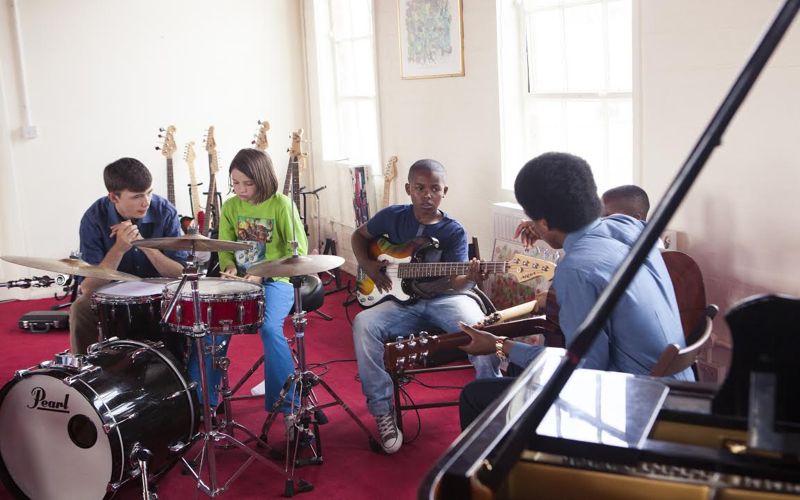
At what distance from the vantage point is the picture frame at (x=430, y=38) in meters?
4.94

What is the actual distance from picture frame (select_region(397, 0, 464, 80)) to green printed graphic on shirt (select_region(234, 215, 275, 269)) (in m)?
1.65

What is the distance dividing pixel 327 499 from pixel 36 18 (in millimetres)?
4864

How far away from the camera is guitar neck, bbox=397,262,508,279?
3.62 meters

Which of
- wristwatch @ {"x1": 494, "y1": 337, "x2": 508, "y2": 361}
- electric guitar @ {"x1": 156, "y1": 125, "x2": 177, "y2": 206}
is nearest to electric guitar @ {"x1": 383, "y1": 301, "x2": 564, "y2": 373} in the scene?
wristwatch @ {"x1": 494, "y1": 337, "x2": 508, "y2": 361}

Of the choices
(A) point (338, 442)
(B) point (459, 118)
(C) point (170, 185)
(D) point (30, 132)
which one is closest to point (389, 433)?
(A) point (338, 442)

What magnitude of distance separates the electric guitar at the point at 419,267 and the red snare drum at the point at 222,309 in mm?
A: 766

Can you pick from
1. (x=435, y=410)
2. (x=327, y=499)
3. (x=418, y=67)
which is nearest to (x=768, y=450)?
(x=327, y=499)

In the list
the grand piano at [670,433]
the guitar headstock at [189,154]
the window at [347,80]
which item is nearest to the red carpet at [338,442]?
the grand piano at [670,433]

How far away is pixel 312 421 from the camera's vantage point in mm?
3424

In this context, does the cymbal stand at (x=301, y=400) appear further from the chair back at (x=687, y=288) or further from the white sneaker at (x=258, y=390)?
the chair back at (x=687, y=288)

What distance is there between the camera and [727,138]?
3199 millimetres

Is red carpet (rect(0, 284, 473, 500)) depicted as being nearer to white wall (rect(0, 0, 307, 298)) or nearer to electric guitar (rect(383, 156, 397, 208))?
electric guitar (rect(383, 156, 397, 208))

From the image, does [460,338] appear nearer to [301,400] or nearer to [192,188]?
[301,400]

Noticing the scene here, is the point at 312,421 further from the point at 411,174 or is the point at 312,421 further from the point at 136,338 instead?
the point at 411,174
